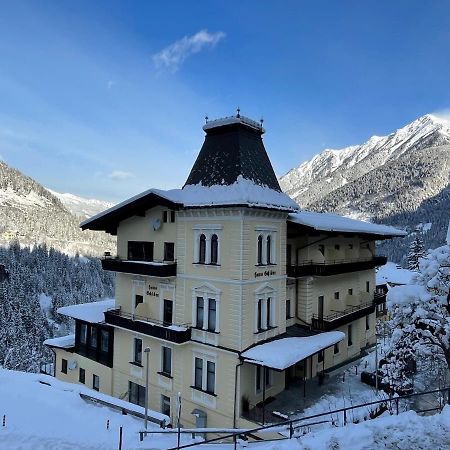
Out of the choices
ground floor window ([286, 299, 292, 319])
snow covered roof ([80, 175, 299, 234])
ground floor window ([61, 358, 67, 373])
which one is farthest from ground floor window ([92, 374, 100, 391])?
ground floor window ([286, 299, 292, 319])

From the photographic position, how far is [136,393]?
86.7 ft

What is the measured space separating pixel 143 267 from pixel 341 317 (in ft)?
46.1

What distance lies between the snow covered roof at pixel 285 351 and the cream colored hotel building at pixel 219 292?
60 mm

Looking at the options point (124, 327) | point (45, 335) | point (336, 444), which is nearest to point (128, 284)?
point (124, 327)

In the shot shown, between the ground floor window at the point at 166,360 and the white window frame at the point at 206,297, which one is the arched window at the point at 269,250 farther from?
the ground floor window at the point at 166,360

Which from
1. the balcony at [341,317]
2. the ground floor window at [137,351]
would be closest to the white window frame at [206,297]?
the ground floor window at [137,351]

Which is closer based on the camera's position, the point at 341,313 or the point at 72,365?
the point at 341,313

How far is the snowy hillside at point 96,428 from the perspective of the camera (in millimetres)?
11648

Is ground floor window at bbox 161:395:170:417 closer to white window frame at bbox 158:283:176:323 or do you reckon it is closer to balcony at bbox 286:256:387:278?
white window frame at bbox 158:283:176:323

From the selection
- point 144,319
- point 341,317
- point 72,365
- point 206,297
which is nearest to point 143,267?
point 144,319

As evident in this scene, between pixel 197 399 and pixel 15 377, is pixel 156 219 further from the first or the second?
pixel 15 377

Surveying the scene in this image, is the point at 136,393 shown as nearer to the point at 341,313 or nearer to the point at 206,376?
the point at 206,376

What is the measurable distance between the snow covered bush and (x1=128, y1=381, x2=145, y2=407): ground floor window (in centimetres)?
1649

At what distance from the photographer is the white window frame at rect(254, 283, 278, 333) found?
2221cm
